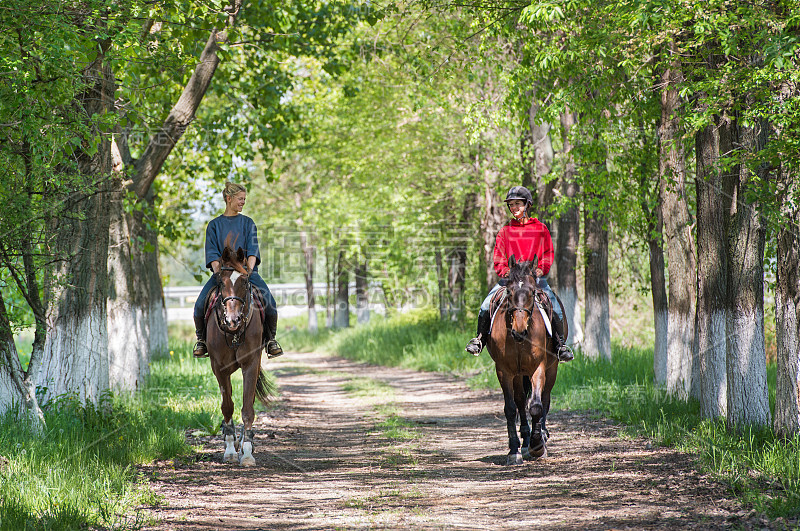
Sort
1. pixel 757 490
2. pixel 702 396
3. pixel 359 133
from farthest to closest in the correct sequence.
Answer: pixel 359 133 < pixel 702 396 < pixel 757 490

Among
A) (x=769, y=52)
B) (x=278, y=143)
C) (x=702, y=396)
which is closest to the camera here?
(x=769, y=52)

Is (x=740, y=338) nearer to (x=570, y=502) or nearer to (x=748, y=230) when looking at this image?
(x=748, y=230)

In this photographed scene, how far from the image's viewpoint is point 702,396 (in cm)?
1015

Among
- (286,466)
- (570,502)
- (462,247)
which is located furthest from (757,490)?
(462,247)

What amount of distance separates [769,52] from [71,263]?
8.16m

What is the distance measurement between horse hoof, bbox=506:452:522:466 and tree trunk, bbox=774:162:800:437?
2.66 m

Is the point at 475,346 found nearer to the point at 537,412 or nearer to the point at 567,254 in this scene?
the point at 537,412

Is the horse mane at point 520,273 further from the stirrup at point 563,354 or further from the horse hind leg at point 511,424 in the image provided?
the horse hind leg at point 511,424

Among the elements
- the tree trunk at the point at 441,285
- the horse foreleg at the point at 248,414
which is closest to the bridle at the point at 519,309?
the horse foreleg at the point at 248,414

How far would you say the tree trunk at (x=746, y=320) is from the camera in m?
8.99

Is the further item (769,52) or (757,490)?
(769,52)

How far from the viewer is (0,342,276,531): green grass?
6.07 meters

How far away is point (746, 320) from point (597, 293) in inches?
384

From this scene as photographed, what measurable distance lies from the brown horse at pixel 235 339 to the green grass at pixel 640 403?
190 inches
